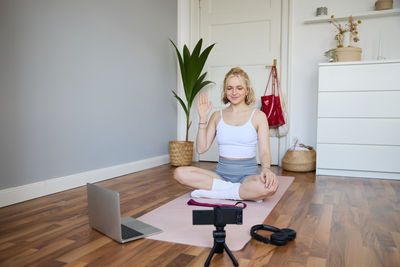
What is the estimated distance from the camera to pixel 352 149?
315cm

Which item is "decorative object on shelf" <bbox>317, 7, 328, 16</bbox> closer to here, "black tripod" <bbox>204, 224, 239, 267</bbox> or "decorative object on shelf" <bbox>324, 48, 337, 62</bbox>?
"decorative object on shelf" <bbox>324, 48, 337, 62</bbox>

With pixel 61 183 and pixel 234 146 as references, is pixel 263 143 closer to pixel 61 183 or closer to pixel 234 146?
pixel 234 146

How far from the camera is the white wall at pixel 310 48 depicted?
350 centimetres

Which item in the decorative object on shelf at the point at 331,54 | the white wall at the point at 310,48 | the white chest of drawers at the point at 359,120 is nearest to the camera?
the white chest of drawers at the point at 359,120

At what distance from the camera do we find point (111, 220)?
146cm

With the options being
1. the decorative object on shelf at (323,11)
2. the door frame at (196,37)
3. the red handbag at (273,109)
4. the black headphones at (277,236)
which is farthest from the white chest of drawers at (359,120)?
the black headphones at (277,236)

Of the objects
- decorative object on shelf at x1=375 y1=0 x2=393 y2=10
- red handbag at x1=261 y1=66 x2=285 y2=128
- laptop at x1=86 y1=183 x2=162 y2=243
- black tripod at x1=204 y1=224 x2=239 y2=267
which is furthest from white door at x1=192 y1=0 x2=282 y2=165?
black tripod at x1=204 y1=224 x2=239 y2=267

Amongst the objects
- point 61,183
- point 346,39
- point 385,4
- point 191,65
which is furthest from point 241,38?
point 61,183

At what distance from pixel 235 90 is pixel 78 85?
4.16 feet

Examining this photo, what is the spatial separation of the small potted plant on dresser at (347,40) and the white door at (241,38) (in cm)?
66

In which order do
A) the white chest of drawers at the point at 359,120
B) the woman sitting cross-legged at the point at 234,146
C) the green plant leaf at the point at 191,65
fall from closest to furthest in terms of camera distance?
1. the woman sitting cross-legged at the point at 234,146
2. the white chest of drawers at the point at 359,120
3. the green plant leaf at the point at 191,65

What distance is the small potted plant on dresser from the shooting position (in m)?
3.19

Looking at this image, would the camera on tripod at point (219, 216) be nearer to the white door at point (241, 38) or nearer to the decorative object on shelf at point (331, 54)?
the decorative object on shelf at point (331, 54)

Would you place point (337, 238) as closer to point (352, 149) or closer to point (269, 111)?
point (352, 149)
